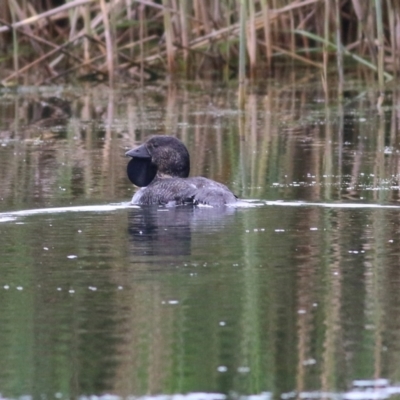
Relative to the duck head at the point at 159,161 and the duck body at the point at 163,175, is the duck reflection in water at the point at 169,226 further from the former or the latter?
the duck head at the point at 159,161

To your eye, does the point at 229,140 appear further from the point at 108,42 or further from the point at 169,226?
the point at 169,226

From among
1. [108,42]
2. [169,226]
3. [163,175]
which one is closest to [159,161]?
[163,175]

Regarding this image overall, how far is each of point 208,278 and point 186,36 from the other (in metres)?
11.7

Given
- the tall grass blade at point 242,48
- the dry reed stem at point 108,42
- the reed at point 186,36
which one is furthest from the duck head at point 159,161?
the dry reed stem at point 108,42

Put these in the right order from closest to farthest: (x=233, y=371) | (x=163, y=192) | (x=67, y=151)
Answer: (x=233, y=371)
(x=163, y=192)
(x=67, y=151)

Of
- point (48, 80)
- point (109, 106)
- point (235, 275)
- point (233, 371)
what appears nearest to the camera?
point (233, 371)

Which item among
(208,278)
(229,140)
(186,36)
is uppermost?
(186,36)

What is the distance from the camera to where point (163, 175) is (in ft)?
29.7

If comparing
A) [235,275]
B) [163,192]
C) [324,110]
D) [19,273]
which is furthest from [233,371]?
[324,110]

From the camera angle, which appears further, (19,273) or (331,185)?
(331,185)

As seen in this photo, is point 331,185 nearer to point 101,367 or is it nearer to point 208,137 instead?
point 208,137

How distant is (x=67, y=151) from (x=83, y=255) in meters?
5.60

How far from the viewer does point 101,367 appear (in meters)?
4.09

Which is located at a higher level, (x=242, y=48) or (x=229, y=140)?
(x=242, y=48)
